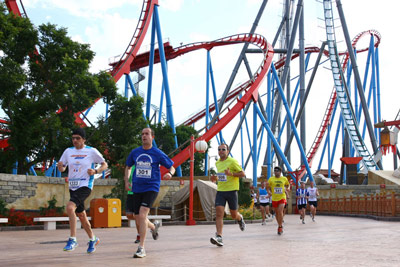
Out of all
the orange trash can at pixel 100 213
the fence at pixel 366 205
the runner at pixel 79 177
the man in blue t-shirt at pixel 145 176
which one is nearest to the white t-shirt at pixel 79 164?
the runner at pixel 79 177

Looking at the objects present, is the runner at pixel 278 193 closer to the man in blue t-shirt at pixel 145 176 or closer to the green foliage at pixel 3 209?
the man in blue t-shirt at pixel 145 176

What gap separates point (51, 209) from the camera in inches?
599

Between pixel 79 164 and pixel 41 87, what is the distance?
12.8 m

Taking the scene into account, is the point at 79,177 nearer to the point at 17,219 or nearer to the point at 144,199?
the point at 144,199

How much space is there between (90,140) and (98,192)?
6.65 ft

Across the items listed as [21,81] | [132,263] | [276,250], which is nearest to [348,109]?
[21,81]

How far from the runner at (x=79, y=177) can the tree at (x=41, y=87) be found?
10.8 m

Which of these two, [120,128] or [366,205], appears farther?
[366,205]

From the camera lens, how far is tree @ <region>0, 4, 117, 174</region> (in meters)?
16.7

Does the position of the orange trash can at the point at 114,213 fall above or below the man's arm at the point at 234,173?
below

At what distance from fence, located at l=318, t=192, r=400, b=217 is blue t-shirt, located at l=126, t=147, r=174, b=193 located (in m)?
15.0

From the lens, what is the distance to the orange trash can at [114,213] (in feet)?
46.7

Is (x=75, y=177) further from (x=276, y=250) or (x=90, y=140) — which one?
(x=90, y=140)

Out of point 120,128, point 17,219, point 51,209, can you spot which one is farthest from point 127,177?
point 120,128
